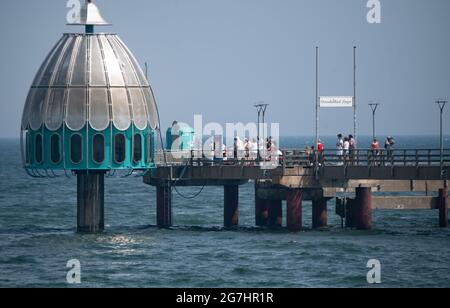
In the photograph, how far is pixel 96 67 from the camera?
2443 inches

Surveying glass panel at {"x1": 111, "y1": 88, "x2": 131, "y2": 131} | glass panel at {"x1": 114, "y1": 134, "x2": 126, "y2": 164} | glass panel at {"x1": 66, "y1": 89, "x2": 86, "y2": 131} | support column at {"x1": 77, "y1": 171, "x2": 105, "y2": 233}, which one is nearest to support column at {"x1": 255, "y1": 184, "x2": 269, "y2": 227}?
glass panel at {"x1": 114, "y1": 134, "x2": 126, "y2": 164}

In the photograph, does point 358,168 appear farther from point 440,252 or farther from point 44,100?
point 44,100

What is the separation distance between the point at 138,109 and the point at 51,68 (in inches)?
157

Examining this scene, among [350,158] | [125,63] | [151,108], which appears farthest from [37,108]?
[350,158]

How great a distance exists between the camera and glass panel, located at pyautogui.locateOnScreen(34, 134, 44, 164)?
62.6 m

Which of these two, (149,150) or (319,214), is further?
(319,214)

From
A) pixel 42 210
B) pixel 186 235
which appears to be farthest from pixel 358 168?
pixel 42 210

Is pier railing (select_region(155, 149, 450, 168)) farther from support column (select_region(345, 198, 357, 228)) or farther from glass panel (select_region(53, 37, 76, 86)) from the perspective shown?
glass panel (select_region(53, 37, 76, 86))

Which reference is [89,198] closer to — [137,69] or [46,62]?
[137,69]

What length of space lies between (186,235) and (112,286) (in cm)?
1344

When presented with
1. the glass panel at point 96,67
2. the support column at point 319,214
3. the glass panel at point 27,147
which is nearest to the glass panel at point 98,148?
the glass panel at point 96,67

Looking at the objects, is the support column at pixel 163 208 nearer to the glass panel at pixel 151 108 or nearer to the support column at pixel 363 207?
the glass panel at pixel 151 108

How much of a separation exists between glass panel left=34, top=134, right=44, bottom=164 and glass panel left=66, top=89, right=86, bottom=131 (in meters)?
1.77

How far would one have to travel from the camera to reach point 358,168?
63.7 m
